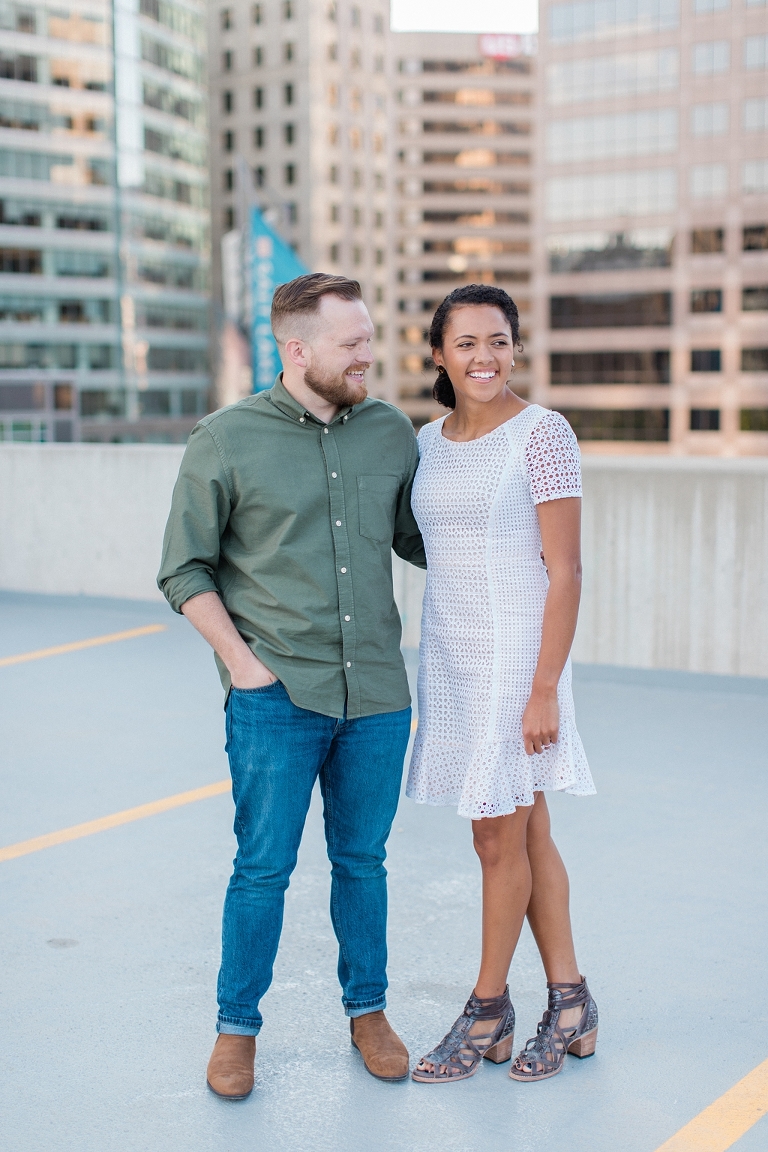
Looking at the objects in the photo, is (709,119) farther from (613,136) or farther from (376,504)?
(376,504)

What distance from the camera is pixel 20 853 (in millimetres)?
4555

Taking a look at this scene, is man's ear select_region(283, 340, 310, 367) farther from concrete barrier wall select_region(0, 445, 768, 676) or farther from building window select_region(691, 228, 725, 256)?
building window select_region(691, 228, 725, 256)

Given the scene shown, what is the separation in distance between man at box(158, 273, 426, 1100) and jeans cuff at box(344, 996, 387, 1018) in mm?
15

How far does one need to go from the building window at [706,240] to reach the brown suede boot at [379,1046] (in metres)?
83.1

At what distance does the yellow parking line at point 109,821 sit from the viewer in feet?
15.1

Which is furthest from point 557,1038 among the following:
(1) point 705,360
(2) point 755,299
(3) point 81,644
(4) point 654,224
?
(4) point 654,224

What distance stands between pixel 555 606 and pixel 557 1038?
1.05 m

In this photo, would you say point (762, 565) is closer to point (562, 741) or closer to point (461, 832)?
point (461, 832)

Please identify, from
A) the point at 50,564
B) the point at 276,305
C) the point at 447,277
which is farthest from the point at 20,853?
the point at 447,277

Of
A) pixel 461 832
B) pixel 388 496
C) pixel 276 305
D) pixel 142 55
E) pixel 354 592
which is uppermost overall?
pixel 142 55

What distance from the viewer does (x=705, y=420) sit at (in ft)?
262

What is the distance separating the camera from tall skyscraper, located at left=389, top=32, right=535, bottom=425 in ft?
420

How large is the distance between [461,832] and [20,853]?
1.58m


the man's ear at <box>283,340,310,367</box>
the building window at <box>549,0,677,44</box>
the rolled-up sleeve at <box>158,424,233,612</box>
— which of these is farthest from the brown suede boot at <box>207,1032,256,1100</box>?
the building window at <box>549,0,677,44</box>
